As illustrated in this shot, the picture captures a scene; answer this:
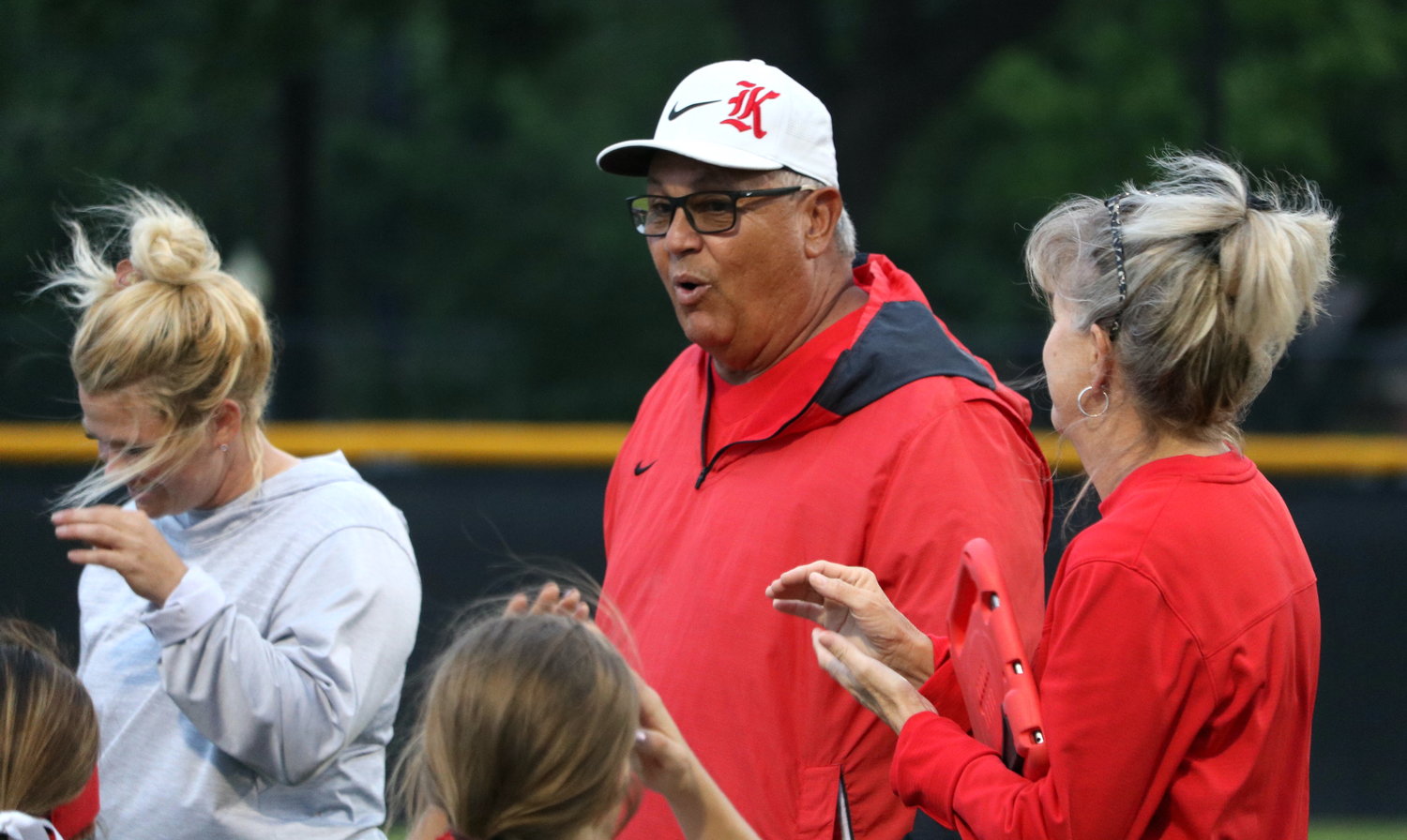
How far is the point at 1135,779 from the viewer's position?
1958mm

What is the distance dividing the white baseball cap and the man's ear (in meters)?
0.03

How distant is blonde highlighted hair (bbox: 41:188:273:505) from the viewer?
2775 millimetres

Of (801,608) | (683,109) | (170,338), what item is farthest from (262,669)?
(683,109)

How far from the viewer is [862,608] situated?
7.61ft

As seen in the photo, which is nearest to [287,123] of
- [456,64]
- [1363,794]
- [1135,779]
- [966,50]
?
[456,64]

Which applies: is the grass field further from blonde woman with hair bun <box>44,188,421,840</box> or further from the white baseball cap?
blonde woman with hair bun <box>44,188,421,840</box>

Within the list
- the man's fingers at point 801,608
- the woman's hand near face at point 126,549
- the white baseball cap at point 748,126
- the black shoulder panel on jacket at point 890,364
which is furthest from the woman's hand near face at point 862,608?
the woman's hand near face at point 126,549

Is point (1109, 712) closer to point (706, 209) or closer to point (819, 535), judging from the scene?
point (819, 535)

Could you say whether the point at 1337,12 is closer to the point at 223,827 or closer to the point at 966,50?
the point at 966,50

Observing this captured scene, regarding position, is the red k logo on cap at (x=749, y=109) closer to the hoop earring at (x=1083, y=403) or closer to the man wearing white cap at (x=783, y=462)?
the man wearing white cap at (x=783, y=462)

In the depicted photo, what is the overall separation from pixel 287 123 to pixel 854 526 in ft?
45.1

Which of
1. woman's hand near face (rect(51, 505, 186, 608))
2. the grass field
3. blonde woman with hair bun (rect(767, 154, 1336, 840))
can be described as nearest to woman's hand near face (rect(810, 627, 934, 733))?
blonde woman with hair bun (rect(767, 154, 1336, 840))

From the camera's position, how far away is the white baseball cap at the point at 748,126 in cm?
291

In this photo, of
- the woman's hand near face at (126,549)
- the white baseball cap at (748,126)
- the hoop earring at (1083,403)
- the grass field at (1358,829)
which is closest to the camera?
the hoop earring at (1083,403)
